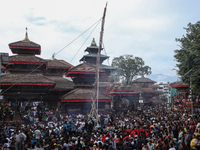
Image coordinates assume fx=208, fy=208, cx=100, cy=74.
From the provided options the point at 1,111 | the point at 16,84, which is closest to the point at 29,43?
the point at 16,84

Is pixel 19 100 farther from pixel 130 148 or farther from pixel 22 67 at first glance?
pixel 130 148

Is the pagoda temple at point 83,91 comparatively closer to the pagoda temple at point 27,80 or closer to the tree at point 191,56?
the pagoda temple at point 27,80

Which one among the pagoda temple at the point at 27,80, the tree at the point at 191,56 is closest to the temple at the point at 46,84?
the pagoda temple at the point at 27,80

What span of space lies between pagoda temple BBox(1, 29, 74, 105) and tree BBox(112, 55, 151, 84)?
29.4 meters

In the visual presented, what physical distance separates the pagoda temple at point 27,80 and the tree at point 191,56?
651 inches

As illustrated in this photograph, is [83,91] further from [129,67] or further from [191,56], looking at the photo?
[129,67]

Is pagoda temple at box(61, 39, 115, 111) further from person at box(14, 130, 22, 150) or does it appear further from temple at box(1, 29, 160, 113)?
person at box(14, 130, 22, 150)

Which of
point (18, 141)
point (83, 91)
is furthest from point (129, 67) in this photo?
point (18, 141)

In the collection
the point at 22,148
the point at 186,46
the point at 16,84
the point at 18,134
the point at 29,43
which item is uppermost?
the point at 29,43

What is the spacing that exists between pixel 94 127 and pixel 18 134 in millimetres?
7226

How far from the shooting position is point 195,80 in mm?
24625

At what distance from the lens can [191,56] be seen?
24.4 metres

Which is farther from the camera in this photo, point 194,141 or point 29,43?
point 29,43

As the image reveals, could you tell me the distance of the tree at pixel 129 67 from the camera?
202 feet
